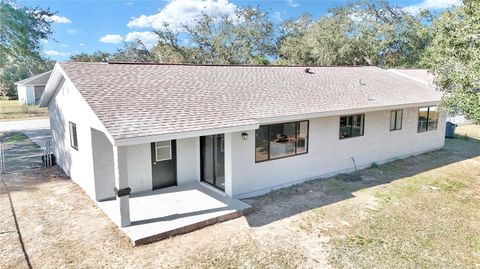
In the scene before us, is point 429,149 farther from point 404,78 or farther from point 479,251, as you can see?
point 479,251

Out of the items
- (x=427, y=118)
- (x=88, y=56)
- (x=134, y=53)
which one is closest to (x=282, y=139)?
(x=427, y=118)

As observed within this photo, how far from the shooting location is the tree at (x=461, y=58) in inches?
406

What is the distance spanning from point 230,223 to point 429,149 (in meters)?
12.7

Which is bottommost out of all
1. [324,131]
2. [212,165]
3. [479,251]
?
[479,251]

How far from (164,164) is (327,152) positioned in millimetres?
5673

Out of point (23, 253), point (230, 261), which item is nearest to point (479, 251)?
point (230, 261)

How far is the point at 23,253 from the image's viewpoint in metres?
6.60

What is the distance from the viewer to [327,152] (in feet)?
38.5

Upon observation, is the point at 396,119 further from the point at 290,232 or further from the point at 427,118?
the point at 290,232

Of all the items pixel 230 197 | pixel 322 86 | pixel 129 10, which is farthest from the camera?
pixel 129 10

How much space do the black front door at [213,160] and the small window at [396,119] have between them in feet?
26.6

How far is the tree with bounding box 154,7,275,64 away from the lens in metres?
40.9

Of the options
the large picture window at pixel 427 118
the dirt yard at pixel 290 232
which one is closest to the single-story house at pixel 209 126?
the dirt yard at pixel 290 232

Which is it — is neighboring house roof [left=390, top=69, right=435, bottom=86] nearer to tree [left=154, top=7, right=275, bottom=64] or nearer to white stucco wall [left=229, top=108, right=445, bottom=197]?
white stucco wall [left=229, top=108, right=445, bottom=197]
